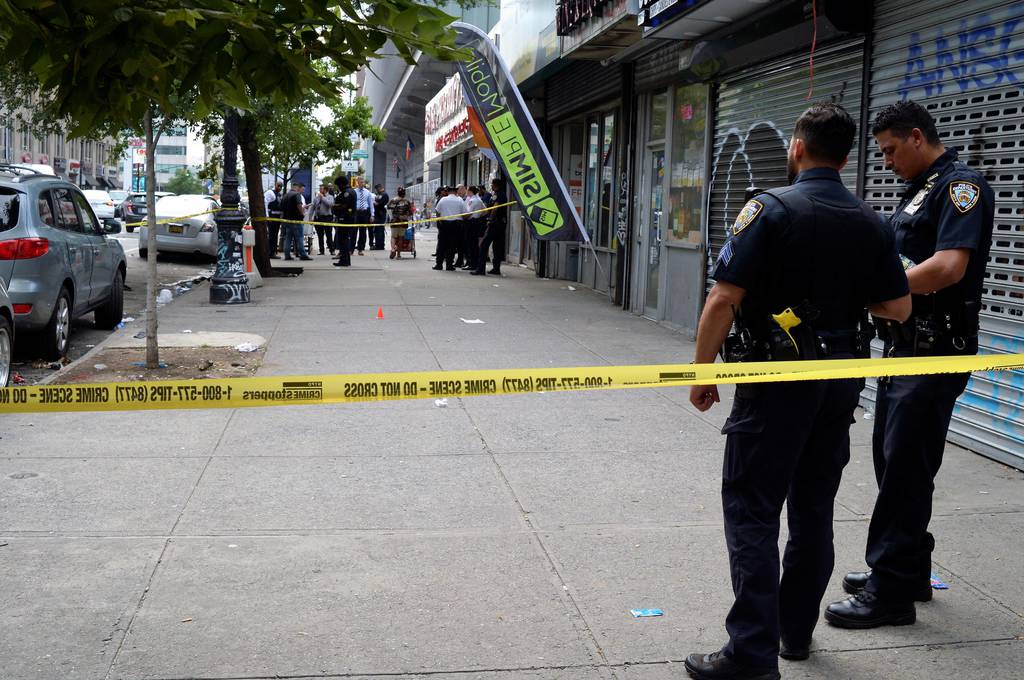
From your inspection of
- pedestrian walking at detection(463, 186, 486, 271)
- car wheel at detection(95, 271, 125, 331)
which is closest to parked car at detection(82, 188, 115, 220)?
pedestrian walking at detection(463, 186, 486, 271)

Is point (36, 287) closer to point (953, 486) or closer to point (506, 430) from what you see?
point (506, 430)

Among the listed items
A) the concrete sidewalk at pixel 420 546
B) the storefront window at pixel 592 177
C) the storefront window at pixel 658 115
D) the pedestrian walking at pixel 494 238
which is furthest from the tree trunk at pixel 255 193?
the concrete sidewalk at pixel 420 546

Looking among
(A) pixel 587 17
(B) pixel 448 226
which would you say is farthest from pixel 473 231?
(A) pixel 587 17

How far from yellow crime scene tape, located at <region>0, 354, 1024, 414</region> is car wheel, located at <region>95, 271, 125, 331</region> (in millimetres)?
9254

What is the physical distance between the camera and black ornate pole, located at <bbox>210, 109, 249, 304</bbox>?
1477cm

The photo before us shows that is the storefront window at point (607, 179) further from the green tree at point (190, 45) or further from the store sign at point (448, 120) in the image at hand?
the green tree at point (190, 45)

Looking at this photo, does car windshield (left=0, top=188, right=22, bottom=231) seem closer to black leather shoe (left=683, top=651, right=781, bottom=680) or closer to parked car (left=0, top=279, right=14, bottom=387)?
parked car (left=0, top=279, right=14, bottom=387)

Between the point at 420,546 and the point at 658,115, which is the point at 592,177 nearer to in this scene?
the point at 658,115

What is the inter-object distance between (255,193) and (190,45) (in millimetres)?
16250

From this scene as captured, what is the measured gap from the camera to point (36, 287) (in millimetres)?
9711

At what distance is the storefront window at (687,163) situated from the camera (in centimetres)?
1268

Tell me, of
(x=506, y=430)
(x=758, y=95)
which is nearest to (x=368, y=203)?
(x=758, y=95)

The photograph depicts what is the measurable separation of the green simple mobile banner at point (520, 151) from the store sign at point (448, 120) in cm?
1051

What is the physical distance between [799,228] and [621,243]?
40.1ft
